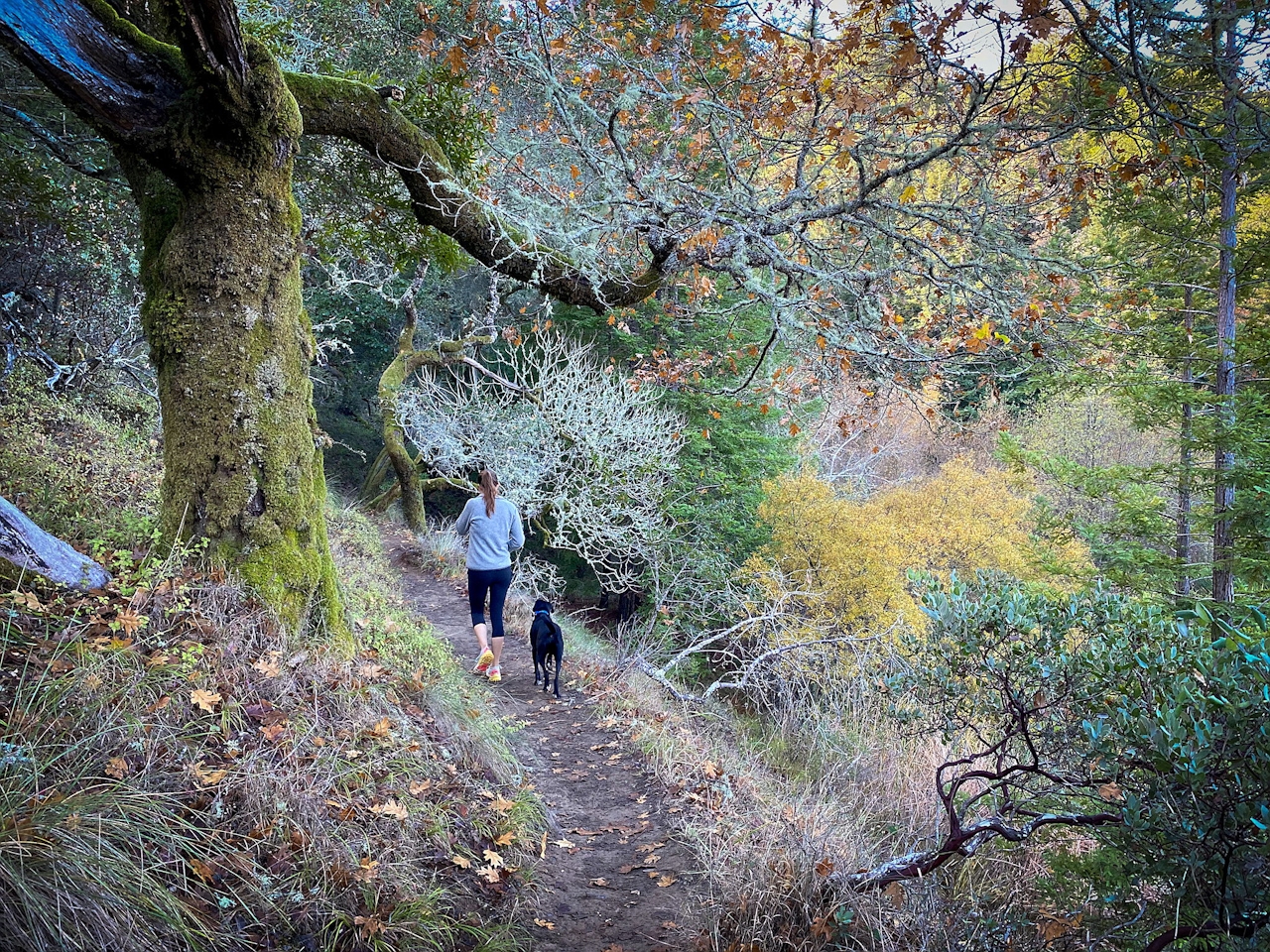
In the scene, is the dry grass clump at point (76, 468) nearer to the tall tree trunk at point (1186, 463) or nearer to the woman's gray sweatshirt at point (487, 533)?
the woman's gray sweatshirt at point (487, 533)

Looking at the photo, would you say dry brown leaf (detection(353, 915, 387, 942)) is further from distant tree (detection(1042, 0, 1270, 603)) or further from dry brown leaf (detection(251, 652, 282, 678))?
distant tree (detection(1042, 0, 1270, 603))

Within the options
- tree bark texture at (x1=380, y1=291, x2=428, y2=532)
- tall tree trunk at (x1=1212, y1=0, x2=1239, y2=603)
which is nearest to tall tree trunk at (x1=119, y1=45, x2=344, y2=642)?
tall tree trunk at (x1=1212, y1=0, x2=1239, y2=603)

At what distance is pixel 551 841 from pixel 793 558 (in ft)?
35.1

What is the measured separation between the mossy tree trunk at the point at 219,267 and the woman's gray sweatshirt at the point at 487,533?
6.89ft

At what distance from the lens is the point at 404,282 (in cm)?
1823

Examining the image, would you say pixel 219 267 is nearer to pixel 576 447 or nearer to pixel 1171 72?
pixel 1171 72

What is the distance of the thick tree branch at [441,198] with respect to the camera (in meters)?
4.58

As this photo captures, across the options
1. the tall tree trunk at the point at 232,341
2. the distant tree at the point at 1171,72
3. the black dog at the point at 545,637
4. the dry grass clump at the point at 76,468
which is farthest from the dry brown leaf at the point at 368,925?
the black dog at the point at 545,637

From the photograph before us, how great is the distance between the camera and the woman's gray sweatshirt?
644cm

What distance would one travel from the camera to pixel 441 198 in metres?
4.96

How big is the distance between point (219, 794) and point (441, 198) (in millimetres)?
3839

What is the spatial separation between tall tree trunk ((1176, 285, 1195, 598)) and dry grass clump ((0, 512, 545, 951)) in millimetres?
8607

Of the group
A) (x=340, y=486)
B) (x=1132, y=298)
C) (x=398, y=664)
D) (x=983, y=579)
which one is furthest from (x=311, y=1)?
(x=340, y=486)

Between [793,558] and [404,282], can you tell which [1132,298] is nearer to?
[793,558]
